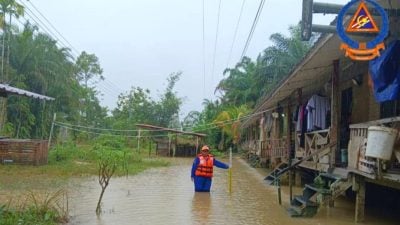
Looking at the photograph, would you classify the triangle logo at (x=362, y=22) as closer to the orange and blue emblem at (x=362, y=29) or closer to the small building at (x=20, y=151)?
the orange and blue emblem at (x=362, y=29)

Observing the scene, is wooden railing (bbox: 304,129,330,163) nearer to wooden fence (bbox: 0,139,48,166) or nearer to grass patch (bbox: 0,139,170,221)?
grass patch (bbox: 0,139,170,221)

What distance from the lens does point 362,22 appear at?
24.8 feet

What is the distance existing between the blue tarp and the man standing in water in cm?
552

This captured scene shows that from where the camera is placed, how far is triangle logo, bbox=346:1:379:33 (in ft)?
24.6

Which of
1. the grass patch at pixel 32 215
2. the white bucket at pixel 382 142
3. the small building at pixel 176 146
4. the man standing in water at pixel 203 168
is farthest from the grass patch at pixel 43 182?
the small building at pixel 176 146

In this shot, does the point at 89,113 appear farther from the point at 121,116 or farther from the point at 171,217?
the point at 171,217

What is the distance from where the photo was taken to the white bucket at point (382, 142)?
742 centimetres

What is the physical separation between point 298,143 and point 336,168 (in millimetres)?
5032

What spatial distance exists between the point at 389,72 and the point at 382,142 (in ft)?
6.24

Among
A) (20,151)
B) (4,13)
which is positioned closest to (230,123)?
(4,13)

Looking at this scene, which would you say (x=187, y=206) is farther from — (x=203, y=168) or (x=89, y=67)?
(x=89, y=67)

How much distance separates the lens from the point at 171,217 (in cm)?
964

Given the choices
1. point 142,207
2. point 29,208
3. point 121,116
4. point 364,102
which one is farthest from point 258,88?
point 29,208

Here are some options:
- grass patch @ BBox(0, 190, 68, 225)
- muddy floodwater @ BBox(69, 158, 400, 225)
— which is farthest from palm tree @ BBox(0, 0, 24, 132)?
grass patch @ BBox(0, 190, 68, 225)
